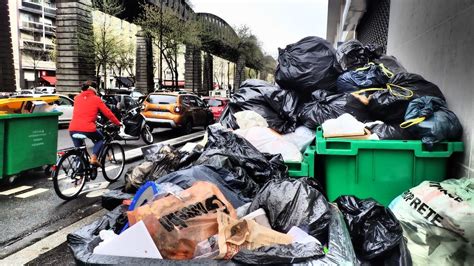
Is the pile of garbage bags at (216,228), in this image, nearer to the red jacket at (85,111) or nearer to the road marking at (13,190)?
the red jacket at (85,111)

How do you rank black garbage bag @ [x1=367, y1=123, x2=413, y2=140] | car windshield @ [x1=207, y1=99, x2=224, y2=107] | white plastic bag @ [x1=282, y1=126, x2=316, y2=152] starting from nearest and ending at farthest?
1. black garbage bag @ [x1=367, y1=123, x2=413, y2=140]
2. white plastic bag @ [x1=282, y1=126, x2=316, y2=152]
3. car windshield @ [x1=207, y1=99, x2=224, y2=107]

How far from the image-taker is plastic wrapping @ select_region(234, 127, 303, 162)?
355cm

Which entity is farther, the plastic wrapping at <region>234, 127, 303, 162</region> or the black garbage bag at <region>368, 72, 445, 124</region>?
the black garbage bag at <region>368, 72, 445, 124</region>

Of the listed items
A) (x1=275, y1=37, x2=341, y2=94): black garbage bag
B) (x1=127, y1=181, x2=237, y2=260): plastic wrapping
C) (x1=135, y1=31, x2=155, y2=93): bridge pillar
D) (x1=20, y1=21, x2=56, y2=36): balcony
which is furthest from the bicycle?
(x1=20, y1=21, x2=56, y2=36): balcony

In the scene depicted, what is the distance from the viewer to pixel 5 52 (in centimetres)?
2594

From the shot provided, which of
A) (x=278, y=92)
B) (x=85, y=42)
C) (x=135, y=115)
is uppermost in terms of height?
(x=85, y=42)

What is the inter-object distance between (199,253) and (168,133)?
47.5 feet

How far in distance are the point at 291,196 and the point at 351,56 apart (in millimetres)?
3726

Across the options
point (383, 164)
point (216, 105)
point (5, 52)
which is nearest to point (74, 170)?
point (383, 164)

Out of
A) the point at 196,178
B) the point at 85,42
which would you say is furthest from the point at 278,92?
the point at 85,42

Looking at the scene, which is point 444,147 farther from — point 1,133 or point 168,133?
point 168,133

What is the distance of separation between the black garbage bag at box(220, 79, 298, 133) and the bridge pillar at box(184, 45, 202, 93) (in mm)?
37086

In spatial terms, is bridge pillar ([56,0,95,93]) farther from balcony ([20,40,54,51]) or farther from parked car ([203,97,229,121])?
balcony ([20,40,54,51])

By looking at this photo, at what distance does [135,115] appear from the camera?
460 inches
